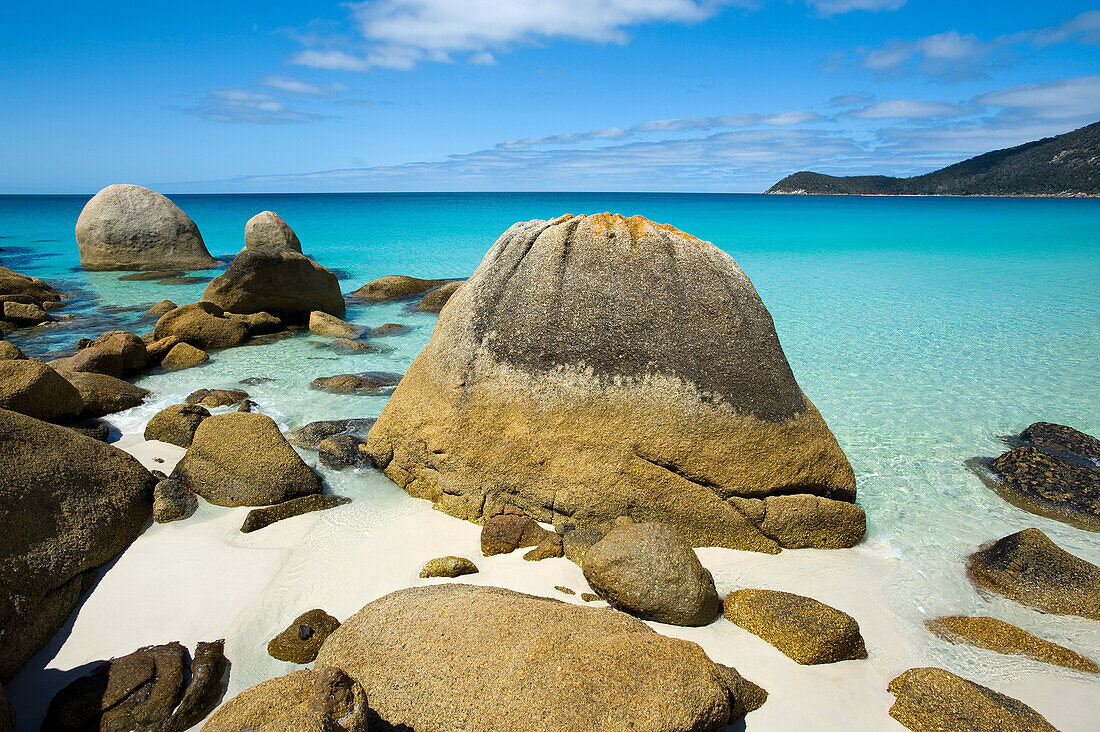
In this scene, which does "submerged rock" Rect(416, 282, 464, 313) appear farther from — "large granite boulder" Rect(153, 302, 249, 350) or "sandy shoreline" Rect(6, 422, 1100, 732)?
"sandy shoreline" Rect(6, 422, 1100, 732)

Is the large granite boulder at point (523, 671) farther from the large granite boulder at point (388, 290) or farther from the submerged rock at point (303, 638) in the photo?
the large granite boulder at point (388, 290)

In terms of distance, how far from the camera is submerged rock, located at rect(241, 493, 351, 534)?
5082 millimetres

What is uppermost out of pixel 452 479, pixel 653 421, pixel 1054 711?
pixel 653 421

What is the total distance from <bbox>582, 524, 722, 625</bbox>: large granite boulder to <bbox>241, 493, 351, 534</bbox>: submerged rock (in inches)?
101

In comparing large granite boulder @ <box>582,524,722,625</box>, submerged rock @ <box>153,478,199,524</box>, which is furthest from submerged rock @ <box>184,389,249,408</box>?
large granite boulder @ <box>582,524,722,625</box>

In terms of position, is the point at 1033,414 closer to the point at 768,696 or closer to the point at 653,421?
the point at 653,421

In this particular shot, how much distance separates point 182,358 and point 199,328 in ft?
3.25

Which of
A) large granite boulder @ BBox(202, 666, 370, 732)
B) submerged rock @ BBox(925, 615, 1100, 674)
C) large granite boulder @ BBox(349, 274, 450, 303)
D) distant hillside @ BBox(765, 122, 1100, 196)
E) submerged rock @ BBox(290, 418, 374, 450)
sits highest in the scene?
distant hillside @ BBox(765, 122, 1100, 196)

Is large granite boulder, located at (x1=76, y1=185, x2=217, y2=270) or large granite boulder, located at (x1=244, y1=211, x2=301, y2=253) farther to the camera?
large granite boulder, located at (x1=76, y1=185, x2=217, y2=270)

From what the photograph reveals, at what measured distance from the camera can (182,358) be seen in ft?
33.7

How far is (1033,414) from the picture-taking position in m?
8.15

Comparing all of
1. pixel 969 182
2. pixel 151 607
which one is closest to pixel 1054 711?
pixel 151 607

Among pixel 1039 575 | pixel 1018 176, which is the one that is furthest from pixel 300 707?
pixel 1018 176

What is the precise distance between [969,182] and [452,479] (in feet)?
413
